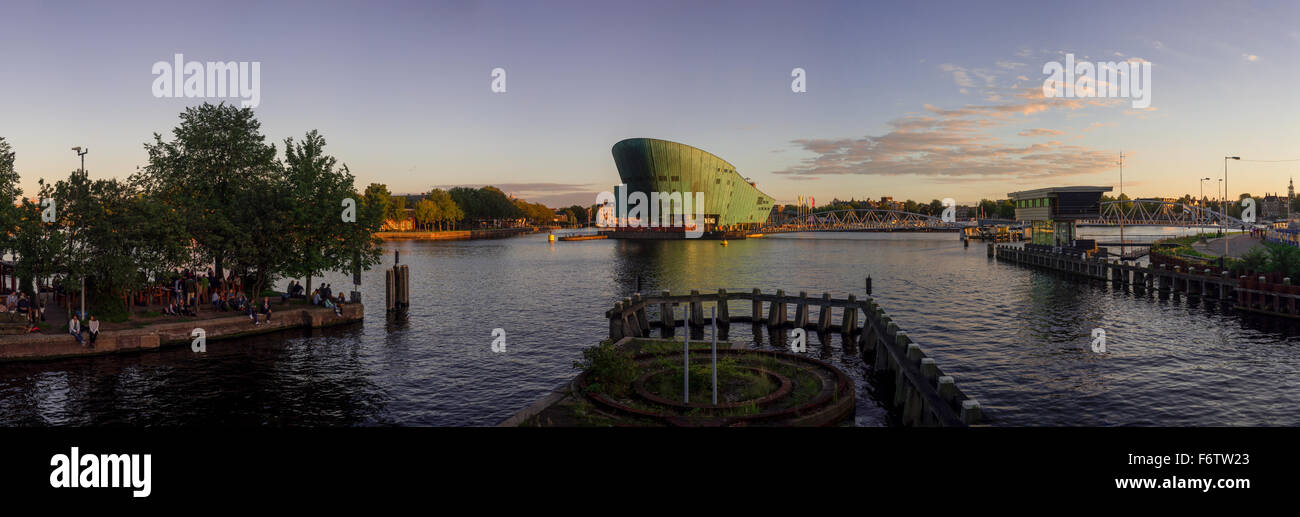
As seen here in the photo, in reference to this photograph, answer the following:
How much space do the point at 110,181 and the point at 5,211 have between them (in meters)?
4.31

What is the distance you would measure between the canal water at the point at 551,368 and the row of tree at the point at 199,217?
16.9ft

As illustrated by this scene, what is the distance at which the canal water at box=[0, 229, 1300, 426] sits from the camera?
77.4 feet

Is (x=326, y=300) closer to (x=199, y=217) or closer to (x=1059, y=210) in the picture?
(x=199, y=217)

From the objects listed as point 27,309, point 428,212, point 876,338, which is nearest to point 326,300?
point 27,309

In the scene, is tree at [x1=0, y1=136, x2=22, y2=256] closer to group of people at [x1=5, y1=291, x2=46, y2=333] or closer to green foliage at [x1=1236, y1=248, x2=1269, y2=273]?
group of people at [x1=5, y1=291, x2=46, y2=333]

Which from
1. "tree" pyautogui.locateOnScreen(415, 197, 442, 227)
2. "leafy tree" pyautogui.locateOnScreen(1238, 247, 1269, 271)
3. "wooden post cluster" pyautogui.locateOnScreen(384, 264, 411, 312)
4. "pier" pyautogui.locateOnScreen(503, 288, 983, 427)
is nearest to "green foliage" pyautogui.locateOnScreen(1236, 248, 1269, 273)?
"leafy tree" pyautogui.locateOnScreen(1238, 247, 1269, 271)

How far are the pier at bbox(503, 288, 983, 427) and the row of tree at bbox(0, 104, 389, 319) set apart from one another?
18851mm

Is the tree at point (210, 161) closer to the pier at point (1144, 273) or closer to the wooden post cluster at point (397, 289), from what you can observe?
the wooden post cluster at point (397, 289)

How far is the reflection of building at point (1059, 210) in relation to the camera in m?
86.6

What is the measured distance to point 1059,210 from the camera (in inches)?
3501

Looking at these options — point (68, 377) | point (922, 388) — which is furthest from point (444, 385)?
point (922, 388)

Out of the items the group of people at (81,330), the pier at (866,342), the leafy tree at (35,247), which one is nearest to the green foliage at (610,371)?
the pier at (866,342)

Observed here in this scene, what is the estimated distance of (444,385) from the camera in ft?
90.7
